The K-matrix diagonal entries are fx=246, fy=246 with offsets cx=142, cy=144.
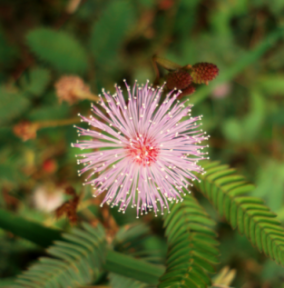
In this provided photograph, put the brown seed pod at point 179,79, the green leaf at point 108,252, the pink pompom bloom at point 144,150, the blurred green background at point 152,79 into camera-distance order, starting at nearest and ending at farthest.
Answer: the brown seed pod at point 179,79, the pink pompom bloom at point 144,150, the green leaf at point 108,252, the blurred green background at point 152,79

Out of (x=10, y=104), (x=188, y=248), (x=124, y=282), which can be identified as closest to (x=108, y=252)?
(x=124, y=282)

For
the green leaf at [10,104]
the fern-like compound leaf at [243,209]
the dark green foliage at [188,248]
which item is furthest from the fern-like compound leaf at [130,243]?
the green leaf at [10,104]

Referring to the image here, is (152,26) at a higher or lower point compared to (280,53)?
higher

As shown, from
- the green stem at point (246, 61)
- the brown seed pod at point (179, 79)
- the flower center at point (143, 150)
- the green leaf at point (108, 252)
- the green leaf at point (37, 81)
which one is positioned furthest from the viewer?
the green leaf at point (37, 81)

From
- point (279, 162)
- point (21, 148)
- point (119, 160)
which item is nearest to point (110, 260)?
point (119, 160)

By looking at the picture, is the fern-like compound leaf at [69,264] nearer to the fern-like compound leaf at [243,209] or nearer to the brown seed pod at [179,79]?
the fern-like compound leaf at [243,209]

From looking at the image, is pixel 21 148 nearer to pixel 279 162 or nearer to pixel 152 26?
pixel 152 26
